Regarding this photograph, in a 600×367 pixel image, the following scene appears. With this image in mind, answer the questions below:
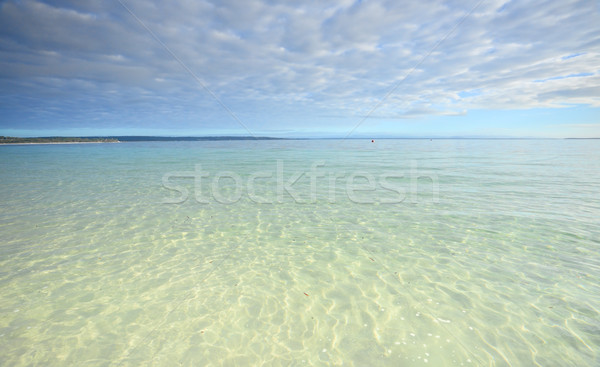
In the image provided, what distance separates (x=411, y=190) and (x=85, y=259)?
13.6 metres

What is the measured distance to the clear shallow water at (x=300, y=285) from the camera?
12.1ft

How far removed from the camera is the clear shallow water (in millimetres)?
3688

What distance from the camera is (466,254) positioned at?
650cm

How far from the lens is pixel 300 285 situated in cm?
528

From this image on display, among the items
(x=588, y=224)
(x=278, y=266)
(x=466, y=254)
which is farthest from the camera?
(x=588, y=224)

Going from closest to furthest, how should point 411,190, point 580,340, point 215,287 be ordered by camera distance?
point 580,340 → point 215,287 → point 411,190

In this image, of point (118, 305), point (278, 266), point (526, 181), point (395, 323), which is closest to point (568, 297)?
point (395, 323)

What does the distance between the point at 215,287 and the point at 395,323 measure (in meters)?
3.34

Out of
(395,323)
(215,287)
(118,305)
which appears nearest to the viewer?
(395,323)

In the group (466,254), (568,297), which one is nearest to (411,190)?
(466,254)

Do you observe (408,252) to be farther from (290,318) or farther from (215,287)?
(215,287)

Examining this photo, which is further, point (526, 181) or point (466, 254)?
point (526, 181)

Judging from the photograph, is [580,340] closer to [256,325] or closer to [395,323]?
[395,323]

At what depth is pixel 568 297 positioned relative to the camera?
477cm
